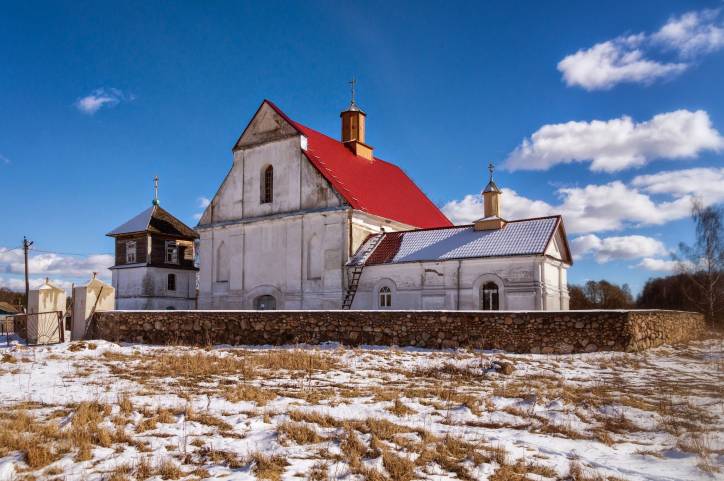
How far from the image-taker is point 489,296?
78.7 feet

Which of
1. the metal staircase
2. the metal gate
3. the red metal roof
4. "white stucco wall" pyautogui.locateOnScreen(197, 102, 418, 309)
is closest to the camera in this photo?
the metal gate

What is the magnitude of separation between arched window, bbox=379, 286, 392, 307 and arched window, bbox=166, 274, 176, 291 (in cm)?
1866

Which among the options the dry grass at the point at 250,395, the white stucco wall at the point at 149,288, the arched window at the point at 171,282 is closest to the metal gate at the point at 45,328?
the dry grass at the point at 250,395

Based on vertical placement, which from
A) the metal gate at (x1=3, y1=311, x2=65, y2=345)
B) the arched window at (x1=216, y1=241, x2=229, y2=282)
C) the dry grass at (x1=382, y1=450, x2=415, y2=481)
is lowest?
the dry grass at (x1=382, y1=450, x2=415, y2=481)

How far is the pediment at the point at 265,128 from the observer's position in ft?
99.2

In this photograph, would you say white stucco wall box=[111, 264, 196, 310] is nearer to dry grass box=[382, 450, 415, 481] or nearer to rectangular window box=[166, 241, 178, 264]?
rectangular window box=[166, 241, 178, 264]

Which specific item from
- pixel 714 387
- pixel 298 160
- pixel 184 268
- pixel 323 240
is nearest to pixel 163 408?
pixel 714 387

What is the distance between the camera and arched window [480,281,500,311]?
23.8 metres

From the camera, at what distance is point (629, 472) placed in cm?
631

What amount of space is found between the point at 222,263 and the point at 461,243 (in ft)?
43.5

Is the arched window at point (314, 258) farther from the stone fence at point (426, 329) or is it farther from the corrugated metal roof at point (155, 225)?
the corrugated metal roof at point (155, 225)

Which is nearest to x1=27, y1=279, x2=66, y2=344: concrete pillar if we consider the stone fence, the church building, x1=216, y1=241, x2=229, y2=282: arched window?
the stone fence

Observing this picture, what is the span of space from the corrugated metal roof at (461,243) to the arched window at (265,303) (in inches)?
204

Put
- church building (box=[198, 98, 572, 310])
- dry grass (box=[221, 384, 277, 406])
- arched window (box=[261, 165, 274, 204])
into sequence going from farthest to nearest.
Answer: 1. arched window (box=[261, 165, 274, 204])
2. church building (box=[198, 98, 572, 310])
3. dry grass (box=[221, 384, 277, 406])
